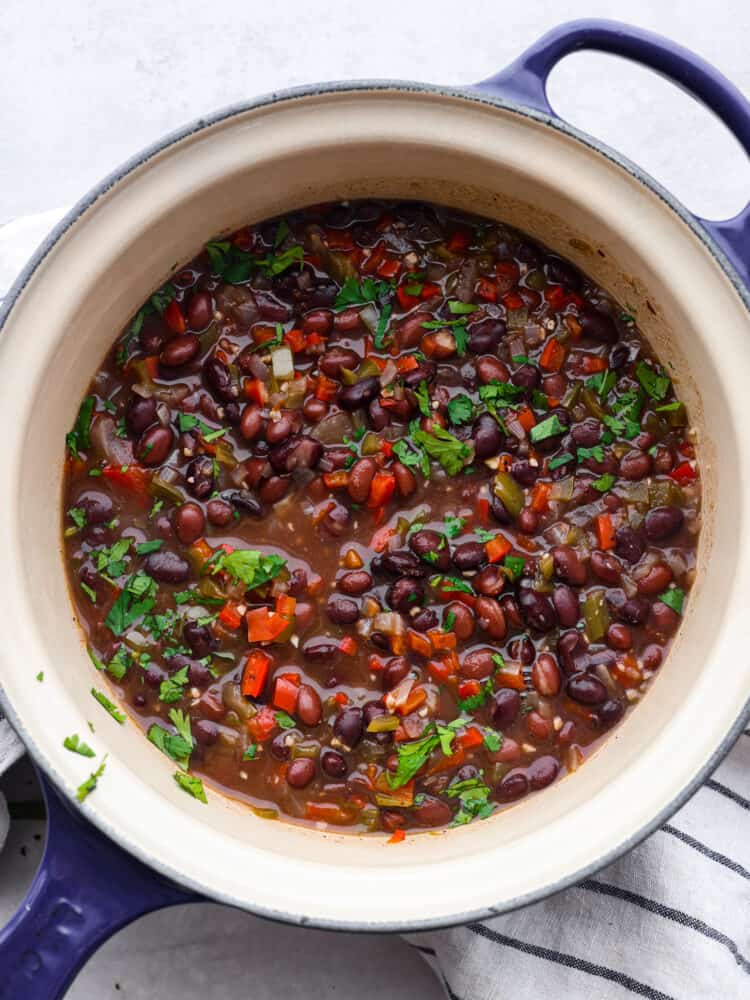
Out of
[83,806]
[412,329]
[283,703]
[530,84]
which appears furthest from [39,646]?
[530,84]

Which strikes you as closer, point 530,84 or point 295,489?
point 530,84

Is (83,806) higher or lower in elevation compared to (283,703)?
lower

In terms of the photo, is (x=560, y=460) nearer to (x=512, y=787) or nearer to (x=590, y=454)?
(x=590, y=454)

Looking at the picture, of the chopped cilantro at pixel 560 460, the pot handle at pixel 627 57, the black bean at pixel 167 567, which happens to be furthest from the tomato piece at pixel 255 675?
the pot handle at pixel 627 57

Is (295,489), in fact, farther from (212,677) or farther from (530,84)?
(530,84)

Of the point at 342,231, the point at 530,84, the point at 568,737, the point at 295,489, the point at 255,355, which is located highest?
the point at 530,84

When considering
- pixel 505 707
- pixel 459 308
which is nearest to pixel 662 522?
pixel 505 707
